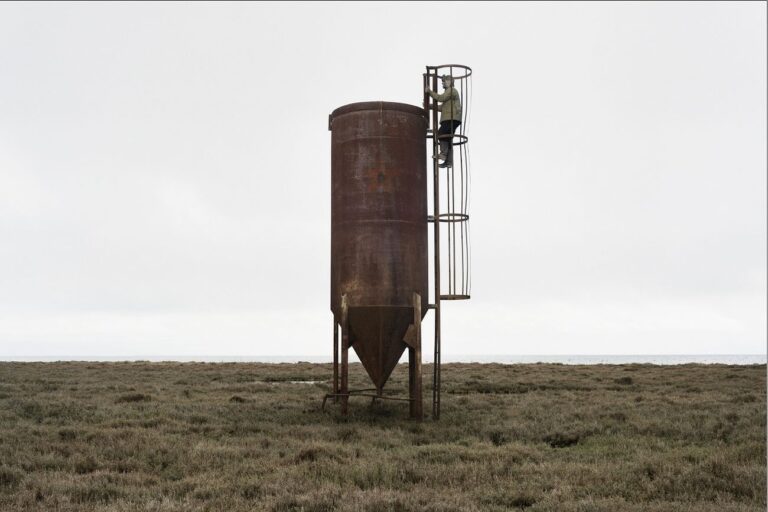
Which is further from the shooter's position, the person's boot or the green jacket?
the person's boot

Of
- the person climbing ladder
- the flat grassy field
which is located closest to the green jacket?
the person climbing ladder

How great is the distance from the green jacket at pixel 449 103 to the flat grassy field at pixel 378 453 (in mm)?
7306

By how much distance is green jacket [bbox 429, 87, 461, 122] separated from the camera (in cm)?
1661

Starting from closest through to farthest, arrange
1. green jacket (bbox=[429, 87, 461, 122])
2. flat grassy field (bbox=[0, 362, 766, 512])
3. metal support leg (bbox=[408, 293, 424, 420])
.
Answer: flat grassy field (bbox=[0, 362, 766, 512]), metal support leg (bbox=[408, 293, 424, 420]), green jacket (bbox=[429, 87, 461, 122])

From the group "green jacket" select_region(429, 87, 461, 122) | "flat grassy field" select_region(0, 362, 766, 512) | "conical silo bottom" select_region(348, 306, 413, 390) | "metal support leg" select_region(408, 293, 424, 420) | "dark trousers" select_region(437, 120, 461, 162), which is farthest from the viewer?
"dark trousers" select_region(437, 120, 461, 162)

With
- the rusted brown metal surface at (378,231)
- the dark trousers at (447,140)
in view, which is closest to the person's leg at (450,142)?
the dark trousers at (447,140)

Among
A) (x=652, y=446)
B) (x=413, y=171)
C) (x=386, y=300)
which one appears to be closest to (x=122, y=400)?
(x=386, y=300)

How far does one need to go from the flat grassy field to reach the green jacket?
7306mm

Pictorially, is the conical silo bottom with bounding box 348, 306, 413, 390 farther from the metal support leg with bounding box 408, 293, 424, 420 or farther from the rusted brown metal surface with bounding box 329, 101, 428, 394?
the metal support leg with bounding box 408, 293, 424, 420

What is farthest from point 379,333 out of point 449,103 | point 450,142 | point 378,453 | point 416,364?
point 449,103

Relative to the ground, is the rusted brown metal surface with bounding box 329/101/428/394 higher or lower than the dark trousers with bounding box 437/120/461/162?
lower

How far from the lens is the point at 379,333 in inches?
618

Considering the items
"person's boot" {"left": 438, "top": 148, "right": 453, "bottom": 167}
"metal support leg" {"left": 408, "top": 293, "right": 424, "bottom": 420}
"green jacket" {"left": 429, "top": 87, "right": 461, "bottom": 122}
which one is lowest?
"metal support leg" {"left": 408, "top": 293, "right": 424, "bottom": 420}

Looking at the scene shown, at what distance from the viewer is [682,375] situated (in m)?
28.9
